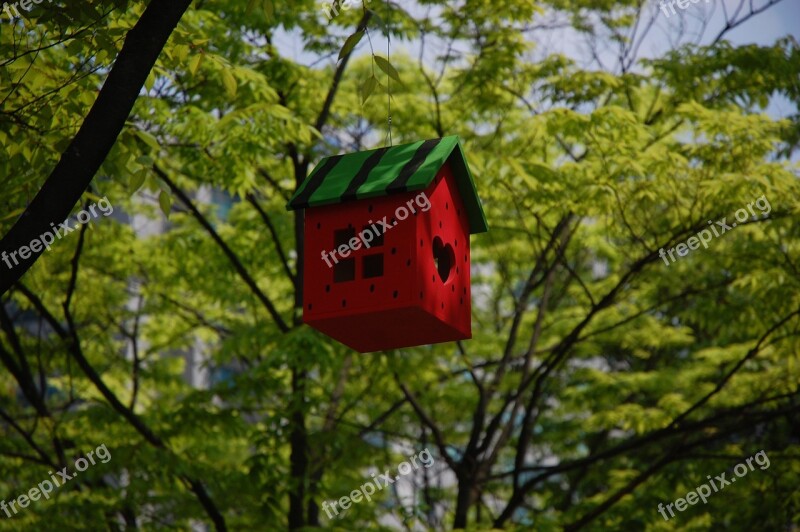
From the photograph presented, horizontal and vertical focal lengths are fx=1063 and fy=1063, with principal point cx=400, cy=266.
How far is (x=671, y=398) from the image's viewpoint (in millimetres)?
11148

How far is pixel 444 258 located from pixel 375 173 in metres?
0.71

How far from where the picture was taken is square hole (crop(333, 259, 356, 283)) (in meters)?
4.86

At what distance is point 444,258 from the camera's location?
5.18 m

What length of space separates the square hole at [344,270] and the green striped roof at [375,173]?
0.33 metres

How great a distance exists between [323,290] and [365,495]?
16.4 ft

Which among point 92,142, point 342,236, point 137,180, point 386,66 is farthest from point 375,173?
point 92,142

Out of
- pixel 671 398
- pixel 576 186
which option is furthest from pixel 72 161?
pixel 671 398

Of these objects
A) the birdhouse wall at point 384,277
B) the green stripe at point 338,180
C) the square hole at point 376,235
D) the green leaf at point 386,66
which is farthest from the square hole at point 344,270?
the green leaf at point 386,66

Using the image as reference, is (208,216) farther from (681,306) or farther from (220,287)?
(681,306)

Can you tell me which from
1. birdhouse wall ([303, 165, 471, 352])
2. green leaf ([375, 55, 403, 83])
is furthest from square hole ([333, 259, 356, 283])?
green leaf ([375, 55, 403, 83])

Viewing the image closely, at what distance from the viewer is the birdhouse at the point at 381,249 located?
4465 mm

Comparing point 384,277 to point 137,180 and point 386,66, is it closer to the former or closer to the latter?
point 386,66

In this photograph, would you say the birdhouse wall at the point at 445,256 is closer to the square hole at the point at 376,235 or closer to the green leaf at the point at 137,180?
the square hole at the point at 376,235

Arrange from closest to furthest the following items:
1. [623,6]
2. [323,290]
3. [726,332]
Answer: [323,290] → [623,6] → [726,332]
